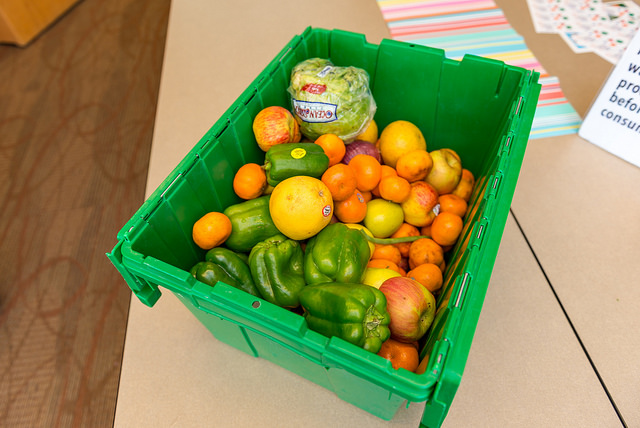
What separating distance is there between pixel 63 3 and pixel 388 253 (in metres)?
2.87

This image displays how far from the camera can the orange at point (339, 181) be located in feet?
2.47

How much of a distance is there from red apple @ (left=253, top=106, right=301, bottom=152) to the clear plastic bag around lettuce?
0.06 metres

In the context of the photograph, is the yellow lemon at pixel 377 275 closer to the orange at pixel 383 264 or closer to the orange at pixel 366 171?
the orange at pixel 383 264

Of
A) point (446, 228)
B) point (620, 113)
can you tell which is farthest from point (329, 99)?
point (620, 113)

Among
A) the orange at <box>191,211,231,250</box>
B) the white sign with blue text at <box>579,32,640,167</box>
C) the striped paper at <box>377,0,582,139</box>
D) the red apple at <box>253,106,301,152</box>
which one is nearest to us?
the orange at <box>191,211,231,250</box>

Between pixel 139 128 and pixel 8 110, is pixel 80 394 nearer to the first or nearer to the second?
pixel 139 128

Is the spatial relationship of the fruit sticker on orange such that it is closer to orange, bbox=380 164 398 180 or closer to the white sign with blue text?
orange, bbox=380 164 398 180

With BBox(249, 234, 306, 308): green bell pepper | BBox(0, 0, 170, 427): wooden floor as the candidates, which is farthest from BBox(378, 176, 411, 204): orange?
BBox(0, 0, 170, 427): wooden floor

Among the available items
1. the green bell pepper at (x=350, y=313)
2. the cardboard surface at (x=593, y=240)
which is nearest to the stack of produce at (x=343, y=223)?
the green bell pepper at (x=350, y=313)

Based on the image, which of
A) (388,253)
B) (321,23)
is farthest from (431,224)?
(321,23)

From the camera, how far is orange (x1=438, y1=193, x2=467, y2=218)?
0.86 metres

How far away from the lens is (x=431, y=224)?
34.2 inches

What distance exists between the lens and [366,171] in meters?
0.82

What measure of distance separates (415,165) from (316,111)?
0.24m
